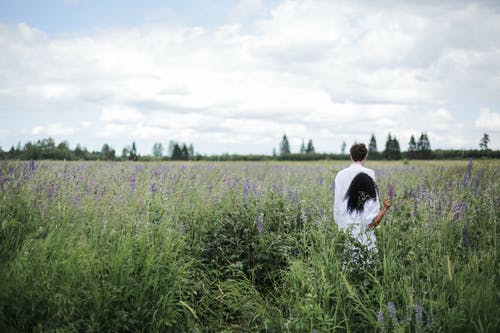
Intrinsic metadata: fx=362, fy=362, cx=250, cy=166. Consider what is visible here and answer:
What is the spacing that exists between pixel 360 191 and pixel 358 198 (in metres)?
0.11

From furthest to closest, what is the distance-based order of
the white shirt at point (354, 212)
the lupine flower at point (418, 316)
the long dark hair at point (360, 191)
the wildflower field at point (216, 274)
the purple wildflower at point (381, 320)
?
the long dark hair at point (360, 191), the white shirt at point (354, 212), the wildflower field at point (216, 274), the purple wildflower at point (381, 320), the lupine flower at point (418, 316)

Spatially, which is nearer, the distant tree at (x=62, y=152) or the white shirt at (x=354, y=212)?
the white shirt at (x=354, y=212)

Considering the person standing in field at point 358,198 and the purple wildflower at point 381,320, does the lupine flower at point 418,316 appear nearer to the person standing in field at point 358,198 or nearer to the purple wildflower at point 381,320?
the purple wildflower at point 381,320

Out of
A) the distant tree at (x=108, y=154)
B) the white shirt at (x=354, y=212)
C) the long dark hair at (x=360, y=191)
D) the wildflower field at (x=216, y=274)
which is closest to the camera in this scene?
the wildflower field at (x=216, y=274)

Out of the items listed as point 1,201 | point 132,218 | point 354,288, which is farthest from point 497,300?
point 1,201

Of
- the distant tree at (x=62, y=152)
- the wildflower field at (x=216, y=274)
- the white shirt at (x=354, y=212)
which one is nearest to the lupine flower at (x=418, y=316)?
the wildflower field at (x=216, y=274)

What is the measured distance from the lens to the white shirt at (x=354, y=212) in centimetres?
461

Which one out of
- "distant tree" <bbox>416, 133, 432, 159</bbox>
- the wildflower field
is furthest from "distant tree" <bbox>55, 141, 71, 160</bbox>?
"distant tree" <bbox>416, 133, 432, 159</bbox>

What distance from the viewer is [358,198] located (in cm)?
474

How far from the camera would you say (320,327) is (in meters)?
3.65

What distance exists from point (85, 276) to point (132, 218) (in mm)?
1067

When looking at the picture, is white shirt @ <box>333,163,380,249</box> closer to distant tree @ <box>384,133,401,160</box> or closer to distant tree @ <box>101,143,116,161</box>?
distant tree @ <box>101,143,116,161</box>

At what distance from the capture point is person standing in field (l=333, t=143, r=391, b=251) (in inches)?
185

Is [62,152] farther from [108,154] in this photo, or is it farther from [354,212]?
[354,212]
